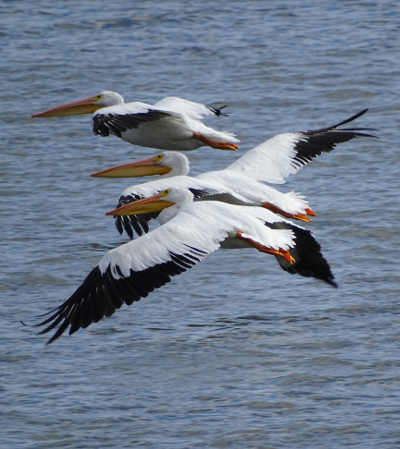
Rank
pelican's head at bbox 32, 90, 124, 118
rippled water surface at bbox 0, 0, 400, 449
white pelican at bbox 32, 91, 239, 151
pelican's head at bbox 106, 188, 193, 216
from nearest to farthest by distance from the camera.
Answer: rippled water surface at bbox 0, 0, 400, 449 < pelican's head at bbox 106, 188, 193, 216 < white pelican at bbox 32, 91, 239, 151 < pelican's head at bbox 32, 90, 124, 118

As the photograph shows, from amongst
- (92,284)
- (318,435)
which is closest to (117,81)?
(92,284)

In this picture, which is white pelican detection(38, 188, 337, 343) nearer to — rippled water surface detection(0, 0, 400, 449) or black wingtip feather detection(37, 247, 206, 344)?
black wingtip feather detection(37, 247, 206, 344)

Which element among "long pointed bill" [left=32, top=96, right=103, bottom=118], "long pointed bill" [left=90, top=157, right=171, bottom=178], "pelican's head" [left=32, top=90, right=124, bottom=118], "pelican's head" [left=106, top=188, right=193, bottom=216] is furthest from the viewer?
"long pointed bill" [left=32, top=96, right=103, bottom=118]

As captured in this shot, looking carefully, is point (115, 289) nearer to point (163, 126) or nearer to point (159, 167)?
point (159, 167)

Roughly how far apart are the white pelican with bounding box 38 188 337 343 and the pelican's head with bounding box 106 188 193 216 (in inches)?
25.0

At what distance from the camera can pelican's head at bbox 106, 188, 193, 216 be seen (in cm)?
782

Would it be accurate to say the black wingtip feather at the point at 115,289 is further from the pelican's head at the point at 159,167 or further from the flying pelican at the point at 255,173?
the pelican's head at the point at 159,167

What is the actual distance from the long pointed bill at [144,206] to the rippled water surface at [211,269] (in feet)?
1.75

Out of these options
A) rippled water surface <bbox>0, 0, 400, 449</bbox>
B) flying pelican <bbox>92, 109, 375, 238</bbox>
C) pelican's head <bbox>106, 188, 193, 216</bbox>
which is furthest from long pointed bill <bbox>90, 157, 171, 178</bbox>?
pelican's head <bbox>106, 188, 193, 216</bbox>

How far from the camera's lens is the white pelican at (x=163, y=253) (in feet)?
21.4

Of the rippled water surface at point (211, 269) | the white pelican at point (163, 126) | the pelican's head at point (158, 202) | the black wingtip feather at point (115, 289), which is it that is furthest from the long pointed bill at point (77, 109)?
the black wingtip feather at point (115, 289)

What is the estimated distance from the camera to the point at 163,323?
7.49 meters

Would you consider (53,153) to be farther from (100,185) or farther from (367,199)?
(367,199)

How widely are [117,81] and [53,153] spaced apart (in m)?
2.72
